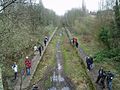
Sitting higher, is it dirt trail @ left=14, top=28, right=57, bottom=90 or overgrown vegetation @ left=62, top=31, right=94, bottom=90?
dirt trail @ left=14, top=28, right=57, bottom=90

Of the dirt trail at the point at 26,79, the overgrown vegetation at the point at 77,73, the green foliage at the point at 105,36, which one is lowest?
the overgrown vegetation at the point at 77,73

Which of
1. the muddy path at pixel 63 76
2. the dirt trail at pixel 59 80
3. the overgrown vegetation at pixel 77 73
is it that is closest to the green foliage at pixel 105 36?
the overgrown vegetation at pixel 77 73

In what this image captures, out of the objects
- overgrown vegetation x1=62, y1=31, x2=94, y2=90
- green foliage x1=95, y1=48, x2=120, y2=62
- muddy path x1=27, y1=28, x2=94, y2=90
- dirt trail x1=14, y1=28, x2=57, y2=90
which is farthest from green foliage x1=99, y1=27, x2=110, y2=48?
dirt trail x1=14, y1=28, x2=57, y2=90

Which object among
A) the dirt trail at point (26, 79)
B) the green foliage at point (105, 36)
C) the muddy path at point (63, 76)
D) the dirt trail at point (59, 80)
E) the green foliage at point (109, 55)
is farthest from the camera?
the green foliage at point (105, 36)

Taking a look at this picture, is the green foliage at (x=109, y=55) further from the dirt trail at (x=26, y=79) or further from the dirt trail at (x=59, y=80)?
the dirt trail at (x=26, y=79)

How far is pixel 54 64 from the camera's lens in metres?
33.7


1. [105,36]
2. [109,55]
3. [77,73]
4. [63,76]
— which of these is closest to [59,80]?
[63,76]

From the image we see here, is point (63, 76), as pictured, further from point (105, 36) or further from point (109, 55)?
point (105, 36)

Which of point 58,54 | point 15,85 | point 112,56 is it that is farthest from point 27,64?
point 58,54

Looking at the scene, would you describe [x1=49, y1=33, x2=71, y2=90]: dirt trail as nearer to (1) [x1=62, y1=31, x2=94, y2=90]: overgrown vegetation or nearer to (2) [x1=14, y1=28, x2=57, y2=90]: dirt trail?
(1) [x1=62, y1=31, x2=94, y2=90]: overgrown vegetation

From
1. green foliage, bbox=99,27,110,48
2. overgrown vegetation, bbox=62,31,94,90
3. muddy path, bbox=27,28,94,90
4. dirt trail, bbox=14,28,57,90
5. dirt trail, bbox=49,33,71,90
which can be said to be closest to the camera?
dirt trail, bbox=14,28,57,90

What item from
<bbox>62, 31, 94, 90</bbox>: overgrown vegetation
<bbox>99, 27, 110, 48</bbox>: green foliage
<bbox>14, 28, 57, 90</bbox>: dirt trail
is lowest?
<bbox>62, 31, 94, 90</bbox>: overgrown vegetation

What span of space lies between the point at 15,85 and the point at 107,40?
1739 centimetres

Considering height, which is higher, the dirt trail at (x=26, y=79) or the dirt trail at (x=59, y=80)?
the dirt trail at (x=26, y=79)
